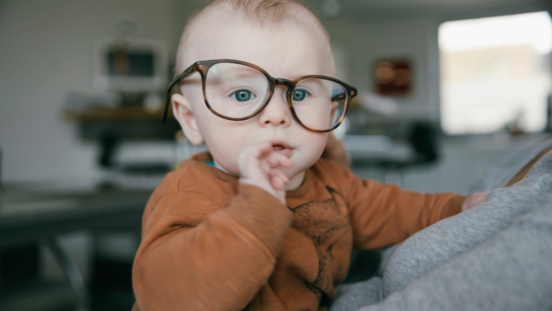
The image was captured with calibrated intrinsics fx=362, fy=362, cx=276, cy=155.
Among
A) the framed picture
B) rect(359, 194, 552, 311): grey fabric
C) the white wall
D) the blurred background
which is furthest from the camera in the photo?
the framed picture

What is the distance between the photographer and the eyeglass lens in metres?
0.49

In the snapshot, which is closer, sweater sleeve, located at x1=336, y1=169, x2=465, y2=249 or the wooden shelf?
sweater sleeve, located at x1=336, y1=169, x2=465, y2=249

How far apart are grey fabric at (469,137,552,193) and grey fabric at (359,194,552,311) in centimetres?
34

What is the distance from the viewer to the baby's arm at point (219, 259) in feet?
1.22

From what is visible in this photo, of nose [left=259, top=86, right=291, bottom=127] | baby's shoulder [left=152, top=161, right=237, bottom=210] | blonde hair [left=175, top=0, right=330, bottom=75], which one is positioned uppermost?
blonde hair [left=175, top=0, right=330, bottom=75]

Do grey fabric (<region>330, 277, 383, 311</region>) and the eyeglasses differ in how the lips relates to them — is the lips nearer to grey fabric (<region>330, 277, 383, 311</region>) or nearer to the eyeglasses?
the eyeglasses

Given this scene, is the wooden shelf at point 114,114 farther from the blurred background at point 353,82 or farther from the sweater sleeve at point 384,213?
the sweater sleeve at point 384,213

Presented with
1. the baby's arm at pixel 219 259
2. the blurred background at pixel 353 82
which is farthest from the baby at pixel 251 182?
the blurred background at pixel 353 82

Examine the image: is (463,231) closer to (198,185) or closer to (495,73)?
(198,185)

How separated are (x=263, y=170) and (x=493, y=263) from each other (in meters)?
0.25

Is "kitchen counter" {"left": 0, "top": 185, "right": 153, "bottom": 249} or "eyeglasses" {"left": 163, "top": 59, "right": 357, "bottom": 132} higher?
"eyeglasses" {"left": 163, "top": 59, "right": 357, "bottom": 132}

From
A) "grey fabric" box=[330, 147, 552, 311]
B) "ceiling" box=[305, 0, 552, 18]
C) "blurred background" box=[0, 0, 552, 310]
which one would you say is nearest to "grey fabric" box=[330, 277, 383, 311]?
"grey fabric" box=[330, 147, 552, 311]

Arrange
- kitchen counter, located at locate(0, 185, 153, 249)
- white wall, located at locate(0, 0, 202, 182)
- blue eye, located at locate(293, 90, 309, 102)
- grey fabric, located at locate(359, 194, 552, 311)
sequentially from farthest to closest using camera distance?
white wall, located at locate(0, 0, 202, 182) → kitchen counter, located at locate(0, 185, 153, 249) → blue eye, located at locate(293, 90, 309, 102) → grey fabric, located at locate(359, 194, 552, 311)

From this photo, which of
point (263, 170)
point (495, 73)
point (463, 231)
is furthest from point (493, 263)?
point (495, 73)
